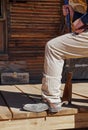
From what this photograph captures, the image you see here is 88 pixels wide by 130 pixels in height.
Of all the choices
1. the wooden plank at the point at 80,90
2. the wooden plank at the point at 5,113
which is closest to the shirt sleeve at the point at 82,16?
the wooden plank at the point at 5,113

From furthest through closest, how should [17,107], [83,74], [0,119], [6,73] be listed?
[83,74]
[6,73]
[17,107]
[0,119]

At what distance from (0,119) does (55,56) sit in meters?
0.74

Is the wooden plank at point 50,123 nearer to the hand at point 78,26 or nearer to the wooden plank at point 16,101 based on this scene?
the wooden plank at point 16,101

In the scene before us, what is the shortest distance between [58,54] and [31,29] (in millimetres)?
3731

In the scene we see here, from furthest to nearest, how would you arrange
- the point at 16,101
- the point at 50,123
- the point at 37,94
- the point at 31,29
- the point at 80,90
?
the point at 31,29 → the point at 80,90 → the point at 37,94 → the point at 16,101 → the point at 50,123

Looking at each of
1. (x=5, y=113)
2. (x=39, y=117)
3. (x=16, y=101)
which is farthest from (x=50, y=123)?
(x=16, y=101)

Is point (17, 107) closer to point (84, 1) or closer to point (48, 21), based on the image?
point (84, 1)

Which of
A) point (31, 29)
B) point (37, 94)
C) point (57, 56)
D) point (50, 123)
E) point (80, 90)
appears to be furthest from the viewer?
point (31, 29)

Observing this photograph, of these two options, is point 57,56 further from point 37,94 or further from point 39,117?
point 37,94

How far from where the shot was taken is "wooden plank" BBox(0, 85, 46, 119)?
11.1 feet

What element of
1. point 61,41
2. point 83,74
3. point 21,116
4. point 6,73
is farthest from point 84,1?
point 83,74

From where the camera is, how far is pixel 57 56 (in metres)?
3.35

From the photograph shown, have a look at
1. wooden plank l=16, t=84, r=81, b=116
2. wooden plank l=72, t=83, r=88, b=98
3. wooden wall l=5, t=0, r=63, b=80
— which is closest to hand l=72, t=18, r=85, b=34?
wooden plank l=16, t=84, r=81, b=116

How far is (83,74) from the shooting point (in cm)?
739
